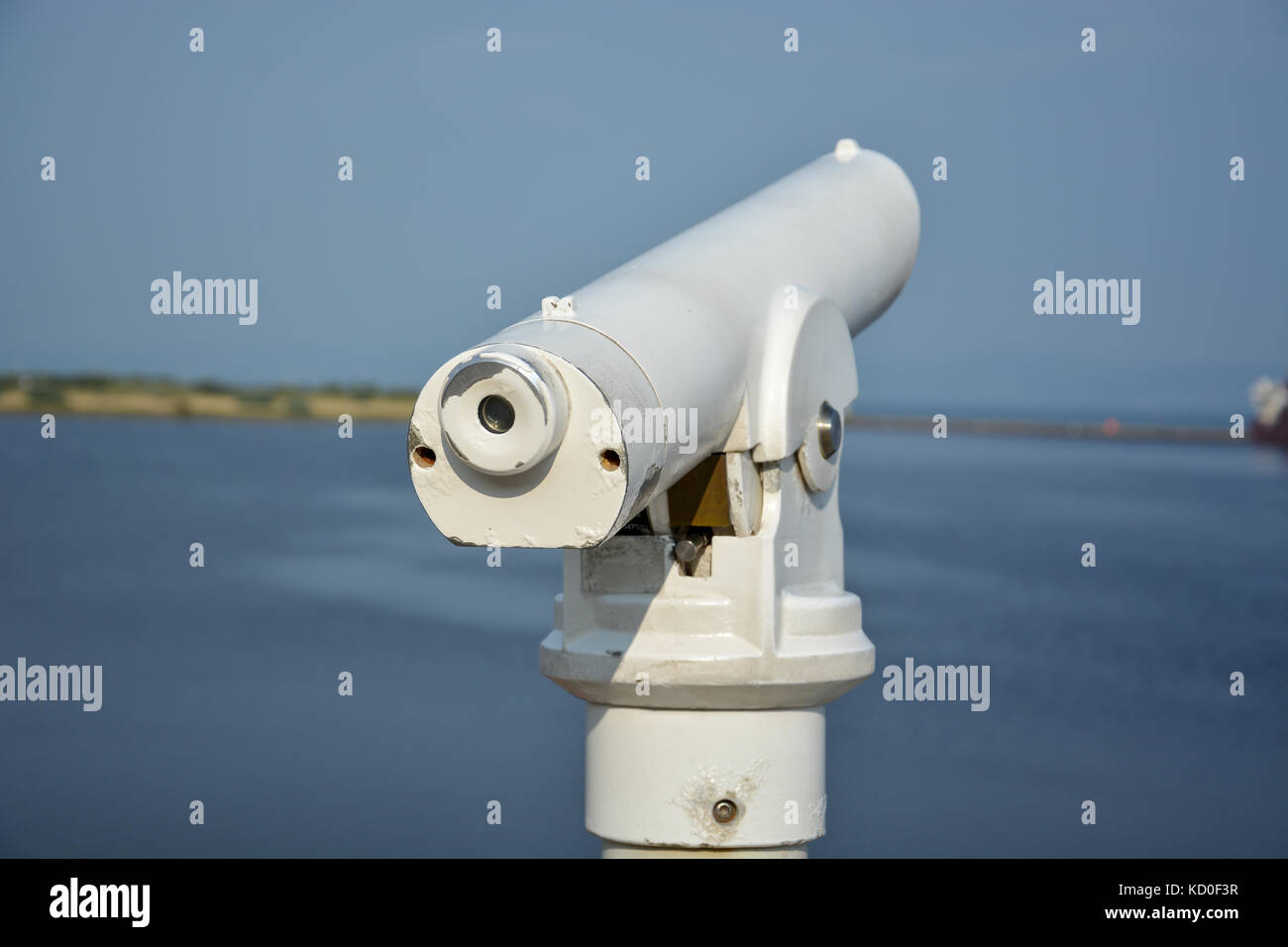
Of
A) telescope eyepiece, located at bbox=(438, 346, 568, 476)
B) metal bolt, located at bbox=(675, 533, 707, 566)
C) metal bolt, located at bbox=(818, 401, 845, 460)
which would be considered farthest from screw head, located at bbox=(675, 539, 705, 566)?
telescope eyepiece, located at bbox=(438, 346, 568, 476)

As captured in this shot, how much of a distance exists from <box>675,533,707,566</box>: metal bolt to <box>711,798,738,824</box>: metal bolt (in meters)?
0.46

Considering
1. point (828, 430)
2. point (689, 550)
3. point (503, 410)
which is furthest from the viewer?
point (828, 430)

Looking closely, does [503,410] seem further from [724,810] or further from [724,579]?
[724,810]

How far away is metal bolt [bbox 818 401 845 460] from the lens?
10.7 ft

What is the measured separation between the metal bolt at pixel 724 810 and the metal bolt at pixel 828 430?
701 millimetres

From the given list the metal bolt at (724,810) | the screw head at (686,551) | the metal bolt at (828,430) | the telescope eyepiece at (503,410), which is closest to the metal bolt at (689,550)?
the screw head at (686,551)

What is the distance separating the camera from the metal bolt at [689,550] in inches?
121

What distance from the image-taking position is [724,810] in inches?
123

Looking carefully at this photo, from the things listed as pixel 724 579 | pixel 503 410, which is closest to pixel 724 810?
pixel 724 579

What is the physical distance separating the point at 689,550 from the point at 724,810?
50cm

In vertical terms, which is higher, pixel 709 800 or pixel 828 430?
pixel 828 430

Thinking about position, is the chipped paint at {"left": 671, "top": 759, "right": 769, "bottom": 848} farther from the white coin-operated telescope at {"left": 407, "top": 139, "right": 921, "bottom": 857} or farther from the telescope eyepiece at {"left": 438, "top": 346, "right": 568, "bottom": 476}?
the telescope eyepiece at {"left": 438, "top": 346, "right": 568, "bottom": 476}

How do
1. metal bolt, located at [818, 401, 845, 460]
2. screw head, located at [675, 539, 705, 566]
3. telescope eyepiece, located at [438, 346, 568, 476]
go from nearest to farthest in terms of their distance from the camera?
telescope eyepiece, located at [438, 346, 568, 476], screw head, located at [675, 539, 705, 566], metal bolt, located at [818, 401, 845, 460]

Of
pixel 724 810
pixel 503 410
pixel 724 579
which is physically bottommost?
pixel 724 810
